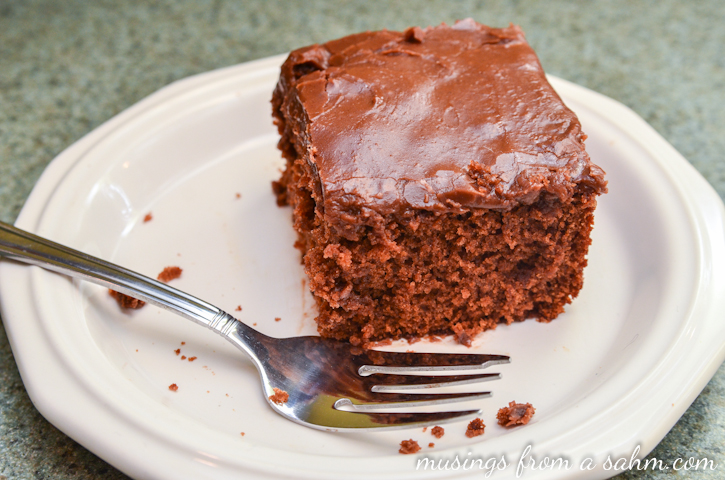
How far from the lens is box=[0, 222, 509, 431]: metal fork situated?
84.9 inches

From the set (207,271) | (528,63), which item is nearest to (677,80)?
(528,63)

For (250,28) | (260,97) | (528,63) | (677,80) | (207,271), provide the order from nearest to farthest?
(528,63), (207,271), (260,97), (677,80), (250,28)

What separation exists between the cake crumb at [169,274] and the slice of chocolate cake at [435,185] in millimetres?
607

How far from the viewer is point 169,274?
9.12 ft

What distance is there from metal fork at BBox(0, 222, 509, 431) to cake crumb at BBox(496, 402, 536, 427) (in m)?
0.12

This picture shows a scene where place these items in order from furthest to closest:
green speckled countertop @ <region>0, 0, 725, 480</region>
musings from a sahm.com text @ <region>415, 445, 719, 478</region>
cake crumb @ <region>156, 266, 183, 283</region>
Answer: green speckled countertop @ <region>0, 0, 725, 480</region> → cake crumb @ <region>156, 266, 183, 283</region> → musings from a sahm.com text @ <region>415, 445, 719, 478</region>

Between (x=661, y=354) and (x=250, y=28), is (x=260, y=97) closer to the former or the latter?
(x=250, y=28)

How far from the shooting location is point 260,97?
3.35 metres

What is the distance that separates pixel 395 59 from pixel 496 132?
0.64 meters

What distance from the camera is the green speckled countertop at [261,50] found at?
3.63m

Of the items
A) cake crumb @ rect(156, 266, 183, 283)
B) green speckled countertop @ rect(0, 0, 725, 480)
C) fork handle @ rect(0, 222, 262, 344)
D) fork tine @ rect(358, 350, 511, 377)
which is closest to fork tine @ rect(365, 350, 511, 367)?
fork tine @ rect(358, 350, 511, 377)

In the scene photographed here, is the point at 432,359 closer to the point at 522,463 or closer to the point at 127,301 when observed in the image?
the point at 522,463

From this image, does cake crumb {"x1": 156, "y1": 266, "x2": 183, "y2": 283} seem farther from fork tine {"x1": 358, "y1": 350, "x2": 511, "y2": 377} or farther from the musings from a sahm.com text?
the musings from a sahm.com text

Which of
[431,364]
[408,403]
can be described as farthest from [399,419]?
[431,364]
